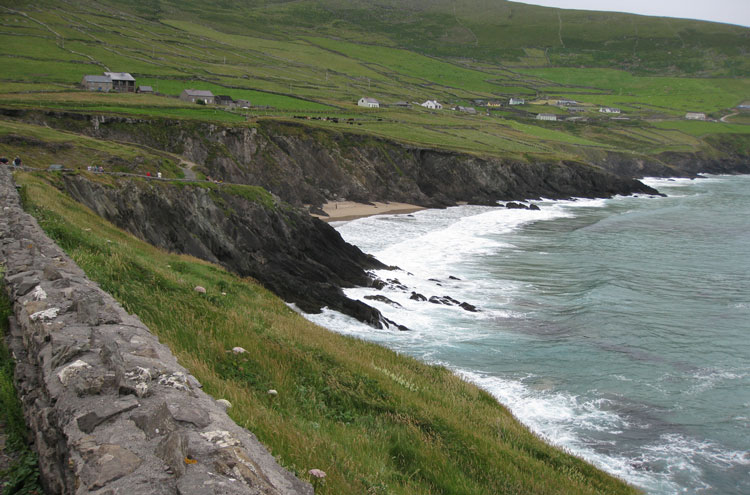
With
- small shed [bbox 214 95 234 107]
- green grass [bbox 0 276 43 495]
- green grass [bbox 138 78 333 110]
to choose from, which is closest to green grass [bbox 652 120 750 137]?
green grass [bbox 138 78 333 110]

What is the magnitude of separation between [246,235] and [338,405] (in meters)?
30.8

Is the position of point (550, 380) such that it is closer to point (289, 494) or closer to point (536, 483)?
point (536, 483)

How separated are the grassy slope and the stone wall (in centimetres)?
144

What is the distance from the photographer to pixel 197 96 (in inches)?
3551

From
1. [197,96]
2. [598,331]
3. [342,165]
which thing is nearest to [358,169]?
[342,165]

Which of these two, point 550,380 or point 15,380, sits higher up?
point 15,380

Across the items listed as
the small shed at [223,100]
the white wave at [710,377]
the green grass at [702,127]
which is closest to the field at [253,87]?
the green grass at [702,127]

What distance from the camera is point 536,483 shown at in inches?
431

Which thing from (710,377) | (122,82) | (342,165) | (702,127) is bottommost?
(342,165)

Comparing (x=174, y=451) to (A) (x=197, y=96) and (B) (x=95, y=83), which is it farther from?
(B) (x=95, y=83)

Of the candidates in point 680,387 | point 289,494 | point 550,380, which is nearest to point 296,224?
point 550,380

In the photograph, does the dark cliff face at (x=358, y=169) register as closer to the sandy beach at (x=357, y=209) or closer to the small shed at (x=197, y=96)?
the sandy beach at (x=357, y=209)

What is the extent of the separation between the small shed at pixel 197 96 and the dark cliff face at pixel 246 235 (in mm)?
51655

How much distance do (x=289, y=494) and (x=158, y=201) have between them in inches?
1345
